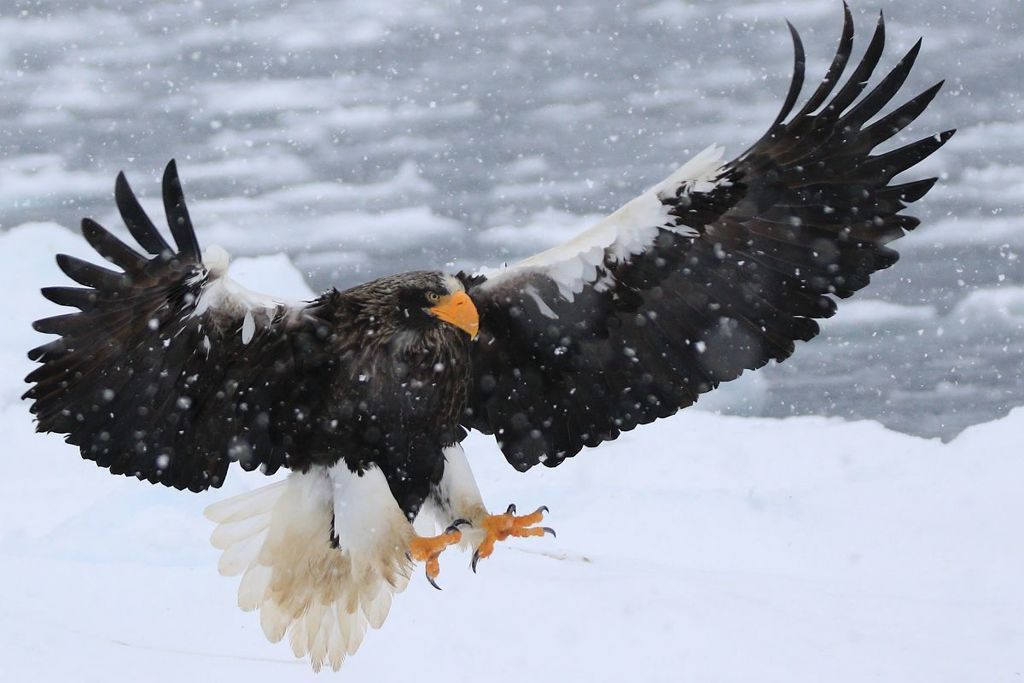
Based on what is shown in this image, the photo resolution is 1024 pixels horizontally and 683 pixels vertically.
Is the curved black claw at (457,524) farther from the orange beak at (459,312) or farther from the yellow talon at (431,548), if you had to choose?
the orange beak at (459,312)

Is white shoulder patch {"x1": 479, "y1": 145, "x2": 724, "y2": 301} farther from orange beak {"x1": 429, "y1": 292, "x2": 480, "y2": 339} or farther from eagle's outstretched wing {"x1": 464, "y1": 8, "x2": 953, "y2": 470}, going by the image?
orange beak {"x1": 429, "y1": 292, "x2": 480, "y2": 339}

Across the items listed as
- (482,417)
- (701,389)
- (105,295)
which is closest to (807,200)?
(701,389)

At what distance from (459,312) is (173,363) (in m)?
0.94

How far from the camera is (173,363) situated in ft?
12.6

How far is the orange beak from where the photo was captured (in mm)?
3863

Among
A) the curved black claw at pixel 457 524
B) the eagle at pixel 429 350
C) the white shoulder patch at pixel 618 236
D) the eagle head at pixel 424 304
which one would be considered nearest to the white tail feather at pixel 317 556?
the eagle at pixel 429 350

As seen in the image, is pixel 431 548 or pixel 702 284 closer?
pixel 431 548

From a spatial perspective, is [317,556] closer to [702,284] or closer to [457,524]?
[457,524]

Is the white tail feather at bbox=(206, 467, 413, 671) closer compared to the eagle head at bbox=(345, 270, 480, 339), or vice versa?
the eagle head at bbox=(345, 270, 480, 339)

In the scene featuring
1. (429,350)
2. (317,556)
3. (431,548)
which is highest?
(429,350)

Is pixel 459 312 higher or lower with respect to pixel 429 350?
higher

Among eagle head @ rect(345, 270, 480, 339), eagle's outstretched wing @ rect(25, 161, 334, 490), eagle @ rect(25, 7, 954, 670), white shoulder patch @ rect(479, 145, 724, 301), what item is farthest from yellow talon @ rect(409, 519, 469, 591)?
white shoulder patch @ rect(479, 145, 724, 301)

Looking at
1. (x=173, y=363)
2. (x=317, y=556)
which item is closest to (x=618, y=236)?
(x=173, y=363)

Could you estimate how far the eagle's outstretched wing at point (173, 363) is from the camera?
362 cm
